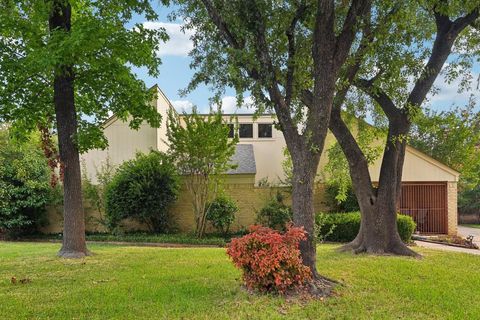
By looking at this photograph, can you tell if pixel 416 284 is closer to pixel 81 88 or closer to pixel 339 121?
pixel 339 121

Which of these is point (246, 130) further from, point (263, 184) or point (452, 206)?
point (452, 206)

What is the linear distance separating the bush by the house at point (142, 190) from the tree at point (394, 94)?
793cm

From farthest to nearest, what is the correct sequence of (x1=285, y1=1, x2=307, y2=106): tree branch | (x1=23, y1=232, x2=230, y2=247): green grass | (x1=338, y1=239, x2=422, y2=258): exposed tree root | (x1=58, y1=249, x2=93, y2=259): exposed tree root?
(x1=23, y1=232, x2=230, y2=247): green grass < (x1=338, y1=239, x2=422, y2=258): exposed tree root < (x1=58, y1=249, x2=93, y2=259): exposed tree root < (x1=285, y1=1, x2=307, y2=106): tree branch

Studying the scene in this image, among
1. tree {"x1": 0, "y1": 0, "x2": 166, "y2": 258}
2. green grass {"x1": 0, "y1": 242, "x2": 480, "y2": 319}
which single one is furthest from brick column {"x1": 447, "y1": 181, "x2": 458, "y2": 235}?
tree {"x1": 0, "y1": 0, "x2": 166, "y2": 258}

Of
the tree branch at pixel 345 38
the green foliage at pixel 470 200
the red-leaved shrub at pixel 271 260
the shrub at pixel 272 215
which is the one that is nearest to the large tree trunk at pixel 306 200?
the red-leaved shrub at pixel 271 260

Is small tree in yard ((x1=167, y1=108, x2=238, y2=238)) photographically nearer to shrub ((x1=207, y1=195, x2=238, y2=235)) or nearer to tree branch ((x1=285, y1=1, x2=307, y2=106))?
shrub ((x1=207, y1=195, x2=238, y2=235))

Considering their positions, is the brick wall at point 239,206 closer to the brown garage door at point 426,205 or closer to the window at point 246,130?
the brown garage door at point 426,205

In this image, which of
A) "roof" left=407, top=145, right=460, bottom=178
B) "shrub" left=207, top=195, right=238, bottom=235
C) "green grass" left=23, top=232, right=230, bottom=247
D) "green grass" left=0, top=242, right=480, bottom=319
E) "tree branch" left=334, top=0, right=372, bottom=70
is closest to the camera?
"green grass" left=0, top=242, right=480, bottom=319

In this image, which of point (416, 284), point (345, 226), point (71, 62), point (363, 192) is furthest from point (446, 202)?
→ point (71, 62)

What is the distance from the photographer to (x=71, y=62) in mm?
9547

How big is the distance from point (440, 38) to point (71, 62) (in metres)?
8.73

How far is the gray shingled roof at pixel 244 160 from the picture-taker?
829 inches

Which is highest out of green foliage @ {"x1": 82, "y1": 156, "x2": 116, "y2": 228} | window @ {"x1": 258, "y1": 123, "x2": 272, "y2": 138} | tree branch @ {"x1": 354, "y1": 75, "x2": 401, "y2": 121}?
window @ {"x1": 258, "y1": 123, "x2": 272, "y2": 138}

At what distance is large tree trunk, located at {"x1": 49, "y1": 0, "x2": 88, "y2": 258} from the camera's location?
10594 mm
